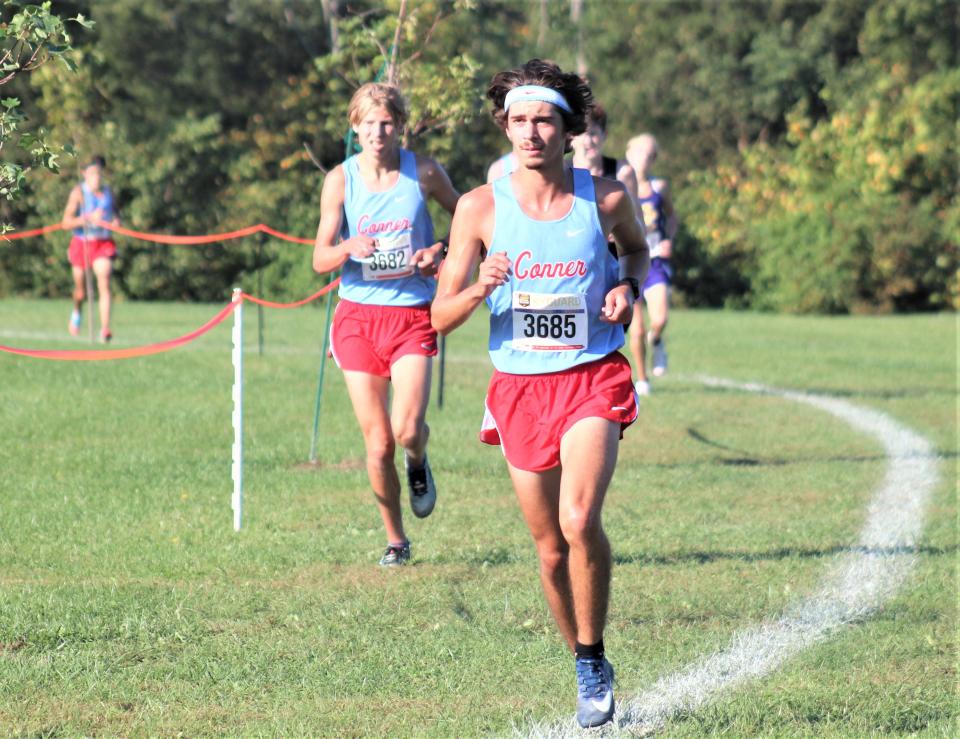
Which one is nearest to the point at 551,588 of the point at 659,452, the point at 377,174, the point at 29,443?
the point at 377,174

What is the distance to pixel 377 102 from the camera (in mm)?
7457

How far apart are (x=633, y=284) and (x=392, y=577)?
104 inches

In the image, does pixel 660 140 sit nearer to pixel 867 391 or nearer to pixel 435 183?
pixel 867 391

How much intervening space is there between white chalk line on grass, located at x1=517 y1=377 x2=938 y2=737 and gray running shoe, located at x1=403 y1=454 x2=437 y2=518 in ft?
6.71

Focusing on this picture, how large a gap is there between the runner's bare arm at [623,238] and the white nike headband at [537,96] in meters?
0.33

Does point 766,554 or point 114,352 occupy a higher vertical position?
point 114,352

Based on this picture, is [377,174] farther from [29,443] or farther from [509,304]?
[29,443]

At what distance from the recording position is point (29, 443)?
1180 cm

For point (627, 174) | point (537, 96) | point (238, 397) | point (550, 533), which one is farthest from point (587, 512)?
point (627, 174)

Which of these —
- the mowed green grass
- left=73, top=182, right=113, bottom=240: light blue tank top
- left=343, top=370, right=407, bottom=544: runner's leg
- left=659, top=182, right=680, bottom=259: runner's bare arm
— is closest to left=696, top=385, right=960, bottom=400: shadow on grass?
the mowed green grass

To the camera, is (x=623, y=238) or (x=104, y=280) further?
(x=104, y=280)

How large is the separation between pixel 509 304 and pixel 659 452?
264 inches

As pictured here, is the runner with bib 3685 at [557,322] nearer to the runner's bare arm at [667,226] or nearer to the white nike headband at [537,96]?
the white nike headband at [537,96]

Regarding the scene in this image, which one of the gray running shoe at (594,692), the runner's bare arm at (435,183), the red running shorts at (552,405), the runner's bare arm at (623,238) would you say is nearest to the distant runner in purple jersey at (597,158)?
the runner's bare arm at (435,183)
